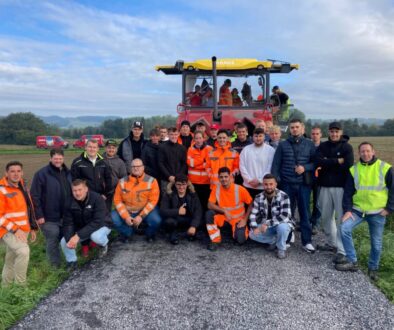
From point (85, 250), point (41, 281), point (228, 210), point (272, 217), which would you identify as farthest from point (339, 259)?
point (41, 281)

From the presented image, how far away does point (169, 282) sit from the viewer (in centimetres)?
449

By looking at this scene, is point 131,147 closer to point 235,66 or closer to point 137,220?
point 137,220

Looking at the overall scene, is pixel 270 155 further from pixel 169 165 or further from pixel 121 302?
pixel 121 302

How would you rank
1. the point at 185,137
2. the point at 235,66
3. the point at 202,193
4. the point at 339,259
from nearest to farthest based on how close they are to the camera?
the point at 339,259
the point at 202,193
the point at 185,137
the point at 235,66

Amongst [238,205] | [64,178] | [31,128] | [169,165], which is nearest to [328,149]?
[238,205]

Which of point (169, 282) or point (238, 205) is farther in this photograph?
point (238, 205)

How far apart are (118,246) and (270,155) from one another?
3.03 meters

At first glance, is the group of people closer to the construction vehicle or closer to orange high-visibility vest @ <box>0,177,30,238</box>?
orange high-visibility vest @ <box>0,177,30,238</box>

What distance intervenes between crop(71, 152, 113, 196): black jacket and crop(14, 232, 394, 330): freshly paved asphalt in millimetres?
1245

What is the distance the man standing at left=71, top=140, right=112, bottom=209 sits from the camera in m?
5.76

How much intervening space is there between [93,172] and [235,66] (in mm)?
4191

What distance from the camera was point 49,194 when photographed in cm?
519

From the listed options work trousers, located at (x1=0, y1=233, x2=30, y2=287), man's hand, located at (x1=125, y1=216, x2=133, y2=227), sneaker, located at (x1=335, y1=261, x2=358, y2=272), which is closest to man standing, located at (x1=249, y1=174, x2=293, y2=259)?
sneaker, located at (x1=335, y1=261, x2=358, y2=272)

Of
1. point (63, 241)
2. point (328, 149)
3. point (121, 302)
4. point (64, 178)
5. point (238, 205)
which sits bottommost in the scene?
point (121, 302)
